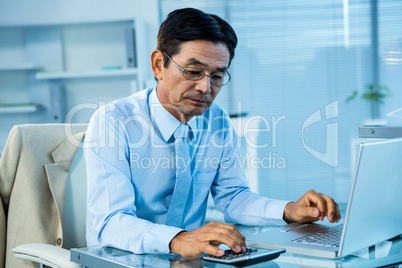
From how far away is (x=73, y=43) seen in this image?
4195mm

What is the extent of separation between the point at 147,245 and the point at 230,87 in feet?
11.6

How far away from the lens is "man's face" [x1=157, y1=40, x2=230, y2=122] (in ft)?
4.66

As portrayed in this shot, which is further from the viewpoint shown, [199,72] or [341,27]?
[341,27]

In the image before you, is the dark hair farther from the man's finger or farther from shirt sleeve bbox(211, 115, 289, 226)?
the man's finger

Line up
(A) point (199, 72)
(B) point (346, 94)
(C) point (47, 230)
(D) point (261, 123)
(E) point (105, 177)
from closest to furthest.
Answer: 1. (E) point (105, 177)
2. (A) point (199, 72)
3. (C) point (47, 230)
4. (B) point (346, 94)
5. (D) point (261, 123)

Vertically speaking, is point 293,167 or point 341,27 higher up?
point 341,27

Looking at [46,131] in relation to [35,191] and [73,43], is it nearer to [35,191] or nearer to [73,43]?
[35,191]

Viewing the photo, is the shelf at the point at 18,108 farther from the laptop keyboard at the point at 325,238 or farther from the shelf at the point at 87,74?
the laptop keyboard at the point at 325,238

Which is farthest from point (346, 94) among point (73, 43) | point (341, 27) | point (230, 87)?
point (73, 43)

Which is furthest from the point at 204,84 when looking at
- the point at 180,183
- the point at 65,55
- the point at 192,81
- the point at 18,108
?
the point at 65,55

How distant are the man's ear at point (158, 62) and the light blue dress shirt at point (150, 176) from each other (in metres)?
0.07

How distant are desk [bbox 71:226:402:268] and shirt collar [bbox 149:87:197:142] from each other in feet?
1.53

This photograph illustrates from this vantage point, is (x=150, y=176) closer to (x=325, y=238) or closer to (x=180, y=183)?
(x=180, y=183)

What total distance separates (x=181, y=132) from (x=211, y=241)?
576 millimetres
